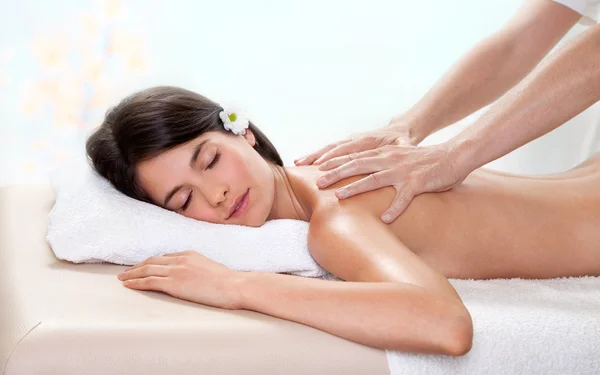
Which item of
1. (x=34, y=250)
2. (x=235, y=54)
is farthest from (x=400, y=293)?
(x=235, y=54)

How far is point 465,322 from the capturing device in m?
1.25

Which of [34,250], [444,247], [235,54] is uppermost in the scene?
[235,54]

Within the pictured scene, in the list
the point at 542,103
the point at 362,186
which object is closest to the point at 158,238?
the point at 362,186

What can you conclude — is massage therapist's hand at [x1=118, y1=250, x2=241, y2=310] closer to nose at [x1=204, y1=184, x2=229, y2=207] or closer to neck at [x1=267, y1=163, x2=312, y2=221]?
nose at [x1=204, y1=184, x2=229, y2=207]

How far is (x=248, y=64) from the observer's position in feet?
8.95

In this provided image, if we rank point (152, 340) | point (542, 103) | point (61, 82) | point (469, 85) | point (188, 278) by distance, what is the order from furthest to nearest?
point (61, 82), point (469, 85), point (542, 103), point (188, 278), point (152, 340)

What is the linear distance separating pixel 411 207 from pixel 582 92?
44 cm

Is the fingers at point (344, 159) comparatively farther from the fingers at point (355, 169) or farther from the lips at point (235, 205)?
the lips at point (235, 205)

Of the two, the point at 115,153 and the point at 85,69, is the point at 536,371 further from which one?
the point at 85,69

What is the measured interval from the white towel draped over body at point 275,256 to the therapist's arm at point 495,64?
693 millimetres

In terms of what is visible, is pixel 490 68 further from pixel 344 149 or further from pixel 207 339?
pixel 207 339

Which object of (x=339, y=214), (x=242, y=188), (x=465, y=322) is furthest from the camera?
(x=242, y=188)

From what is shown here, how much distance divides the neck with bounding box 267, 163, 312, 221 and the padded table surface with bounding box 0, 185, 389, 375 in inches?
21.2

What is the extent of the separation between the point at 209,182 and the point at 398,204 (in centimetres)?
44
